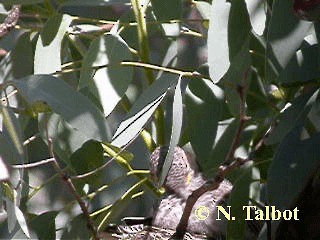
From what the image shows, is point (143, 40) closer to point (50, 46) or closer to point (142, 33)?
point (142, 33)

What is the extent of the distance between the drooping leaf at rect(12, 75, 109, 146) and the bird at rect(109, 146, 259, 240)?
20 centimetres

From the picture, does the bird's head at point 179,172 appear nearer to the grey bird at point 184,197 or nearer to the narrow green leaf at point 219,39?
the grey bird at point 184,197

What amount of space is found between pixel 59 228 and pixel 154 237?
172 mm

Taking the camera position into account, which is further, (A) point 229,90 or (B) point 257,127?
(B) point 257,127

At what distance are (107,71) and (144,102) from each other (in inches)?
3.4

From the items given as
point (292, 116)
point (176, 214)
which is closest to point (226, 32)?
point (292, 116)

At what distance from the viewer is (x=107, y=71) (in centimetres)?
129

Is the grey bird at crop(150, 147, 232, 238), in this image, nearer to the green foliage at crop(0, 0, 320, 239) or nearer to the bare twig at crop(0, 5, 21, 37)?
the green foliage at crop(0, 0, 320, 239)

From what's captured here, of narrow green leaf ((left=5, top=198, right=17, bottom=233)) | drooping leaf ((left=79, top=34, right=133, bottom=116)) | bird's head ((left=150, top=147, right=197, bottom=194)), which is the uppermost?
drooping leaf ((left=79, top=34, right=133, bottom=116))

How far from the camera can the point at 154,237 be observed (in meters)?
1.39

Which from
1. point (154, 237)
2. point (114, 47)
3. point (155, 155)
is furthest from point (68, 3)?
point (154, 237)

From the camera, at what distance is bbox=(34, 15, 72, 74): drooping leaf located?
1306 mm

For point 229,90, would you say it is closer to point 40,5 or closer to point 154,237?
point 154,237

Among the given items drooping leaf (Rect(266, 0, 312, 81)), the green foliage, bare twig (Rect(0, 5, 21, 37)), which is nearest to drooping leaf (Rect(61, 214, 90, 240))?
the green foliage
